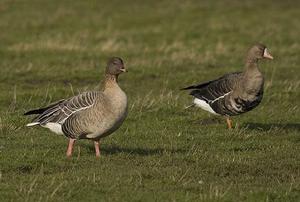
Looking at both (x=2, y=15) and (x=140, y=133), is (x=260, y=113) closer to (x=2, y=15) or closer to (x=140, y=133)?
(x=140, y=133)

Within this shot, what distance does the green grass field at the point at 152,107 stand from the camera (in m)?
10.7

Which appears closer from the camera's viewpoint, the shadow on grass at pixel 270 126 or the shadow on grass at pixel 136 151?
the shadow on grass at pixel 136 151

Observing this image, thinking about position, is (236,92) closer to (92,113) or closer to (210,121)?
(210,121)

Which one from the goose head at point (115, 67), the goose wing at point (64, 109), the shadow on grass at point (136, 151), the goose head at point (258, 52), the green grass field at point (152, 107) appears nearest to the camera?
the green grass field at point (152, 107)

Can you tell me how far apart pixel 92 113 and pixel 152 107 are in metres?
5.19

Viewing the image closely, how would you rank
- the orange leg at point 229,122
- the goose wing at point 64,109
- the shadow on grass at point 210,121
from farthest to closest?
the shadow on grass at point 210,121, the orange leg at point 229,122, the goose wing at point 64,109

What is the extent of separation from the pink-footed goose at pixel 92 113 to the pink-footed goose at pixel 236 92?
3525mm

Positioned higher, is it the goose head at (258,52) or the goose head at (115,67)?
the goose head at (115,67)

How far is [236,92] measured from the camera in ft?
50.7

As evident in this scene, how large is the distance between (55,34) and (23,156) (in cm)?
1979

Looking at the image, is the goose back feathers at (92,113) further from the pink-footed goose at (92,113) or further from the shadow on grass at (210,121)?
the shadow on grass at (210,121)

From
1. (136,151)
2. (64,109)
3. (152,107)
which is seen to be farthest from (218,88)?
(64,109)

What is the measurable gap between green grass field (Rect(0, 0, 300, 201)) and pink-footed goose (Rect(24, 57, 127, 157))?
1.37 feet

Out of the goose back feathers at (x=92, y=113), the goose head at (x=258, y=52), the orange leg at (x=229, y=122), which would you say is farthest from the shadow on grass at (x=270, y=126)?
the goose back feathers at (x=92, y=113)
